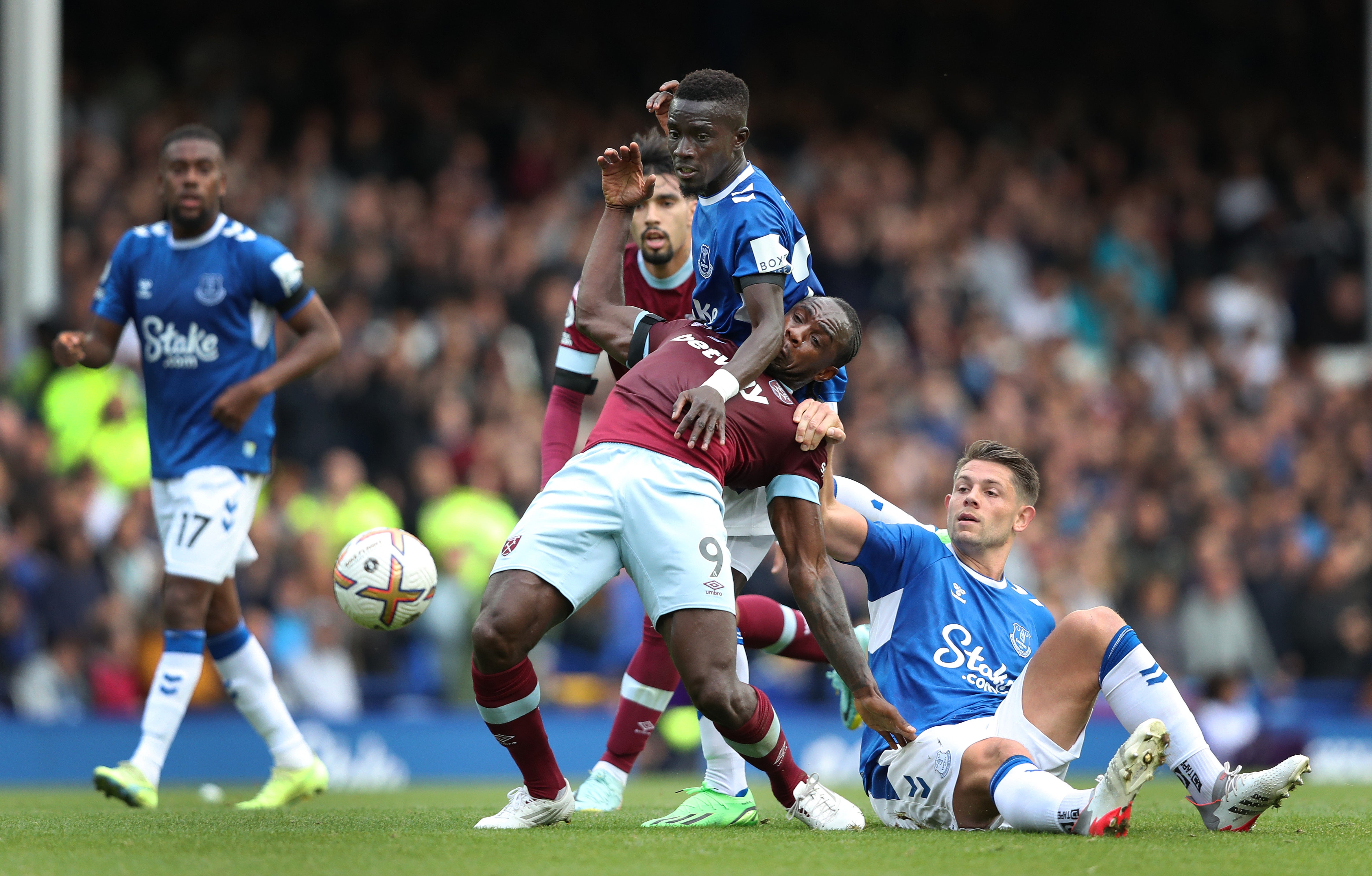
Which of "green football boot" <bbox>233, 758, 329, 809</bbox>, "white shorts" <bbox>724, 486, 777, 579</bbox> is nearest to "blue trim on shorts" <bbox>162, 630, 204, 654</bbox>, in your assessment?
"green football boot" <bbox>233, 758, 329, 809</bbox>

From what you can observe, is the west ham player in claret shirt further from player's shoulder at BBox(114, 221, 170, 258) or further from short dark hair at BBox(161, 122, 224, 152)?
player's shoulder at BBox(114, 221, 170, 258)

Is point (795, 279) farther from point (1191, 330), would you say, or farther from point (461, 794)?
point (1191, 330)

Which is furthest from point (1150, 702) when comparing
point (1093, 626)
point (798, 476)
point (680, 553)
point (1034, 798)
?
point (680, 553)

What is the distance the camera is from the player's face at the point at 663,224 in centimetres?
710

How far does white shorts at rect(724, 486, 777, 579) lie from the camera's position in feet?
21.9

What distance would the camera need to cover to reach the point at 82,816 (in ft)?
22.4

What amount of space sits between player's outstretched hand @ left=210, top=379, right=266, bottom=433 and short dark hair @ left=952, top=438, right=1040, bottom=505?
3287 mm

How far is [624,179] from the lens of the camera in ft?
20.3

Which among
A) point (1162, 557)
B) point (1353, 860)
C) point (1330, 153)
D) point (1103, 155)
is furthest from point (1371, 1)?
point (1353, 860)

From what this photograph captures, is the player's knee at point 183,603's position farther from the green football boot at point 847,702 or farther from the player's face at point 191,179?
the green football boot at point 847,702

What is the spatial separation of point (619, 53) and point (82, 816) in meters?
14.9

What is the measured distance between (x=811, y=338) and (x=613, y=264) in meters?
0.82

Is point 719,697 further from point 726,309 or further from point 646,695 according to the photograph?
point 726,309

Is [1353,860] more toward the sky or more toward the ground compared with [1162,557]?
more toward the ground
